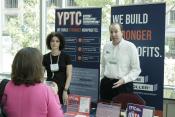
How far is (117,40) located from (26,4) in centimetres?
262

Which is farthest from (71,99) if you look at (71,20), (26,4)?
(26,4)

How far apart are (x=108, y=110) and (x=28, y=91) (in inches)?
31.4

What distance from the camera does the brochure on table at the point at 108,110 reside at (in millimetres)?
2294

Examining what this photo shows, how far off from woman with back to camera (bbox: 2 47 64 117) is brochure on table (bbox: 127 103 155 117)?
0.67 m

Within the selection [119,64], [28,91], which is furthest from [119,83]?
[28,91]

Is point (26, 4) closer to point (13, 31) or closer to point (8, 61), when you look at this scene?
point (13, 31)

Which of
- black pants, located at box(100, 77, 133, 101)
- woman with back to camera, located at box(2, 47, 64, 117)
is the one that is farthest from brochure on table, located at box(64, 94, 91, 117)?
black pants, located at box(100, 77, 133, 101)

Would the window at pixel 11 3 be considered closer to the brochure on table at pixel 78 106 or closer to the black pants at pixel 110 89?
the black pants at pixel 110 89

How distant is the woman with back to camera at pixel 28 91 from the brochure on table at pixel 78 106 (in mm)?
699

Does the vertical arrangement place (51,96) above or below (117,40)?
below

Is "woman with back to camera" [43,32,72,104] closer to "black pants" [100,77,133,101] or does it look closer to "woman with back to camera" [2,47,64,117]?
"black pants" [100,77,133,101]

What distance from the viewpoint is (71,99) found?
253cm

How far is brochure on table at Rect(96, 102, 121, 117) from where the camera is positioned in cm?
229

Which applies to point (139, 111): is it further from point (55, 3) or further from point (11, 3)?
point (11, 3)
